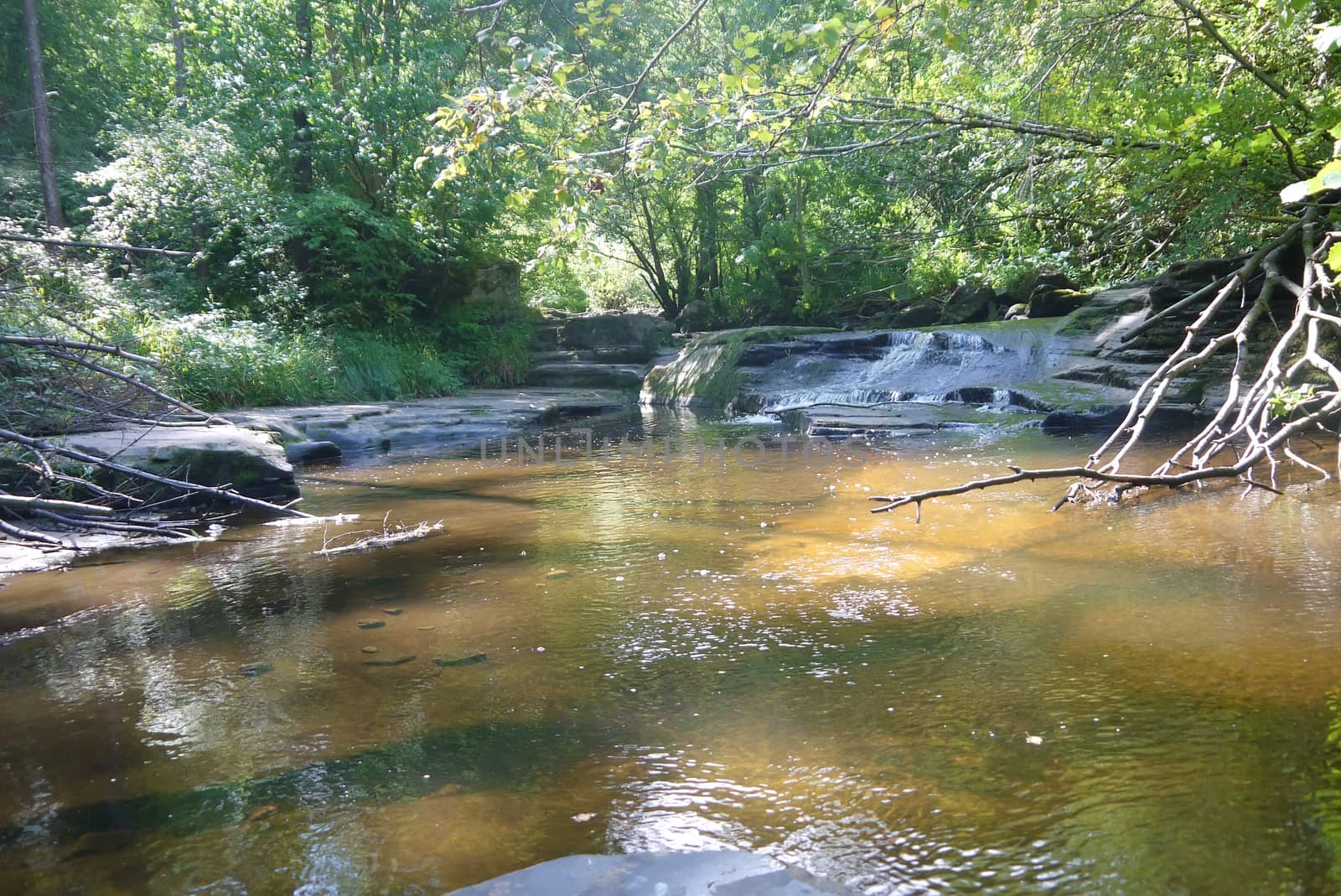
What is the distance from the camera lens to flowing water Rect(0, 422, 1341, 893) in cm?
181

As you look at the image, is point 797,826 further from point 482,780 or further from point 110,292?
point 110,292

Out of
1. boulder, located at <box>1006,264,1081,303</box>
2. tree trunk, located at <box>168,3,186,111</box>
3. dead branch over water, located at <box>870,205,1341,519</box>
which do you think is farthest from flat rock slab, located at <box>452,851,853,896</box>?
tree trunk, located at <box>168,3,186,111</box>

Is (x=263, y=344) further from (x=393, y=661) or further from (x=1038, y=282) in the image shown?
(x=1038, y=282)

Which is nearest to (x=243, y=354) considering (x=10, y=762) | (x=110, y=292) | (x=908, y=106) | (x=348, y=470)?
(x=110, y=292)

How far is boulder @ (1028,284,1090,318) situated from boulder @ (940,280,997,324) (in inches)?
82.5

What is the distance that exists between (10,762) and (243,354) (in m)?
9.31

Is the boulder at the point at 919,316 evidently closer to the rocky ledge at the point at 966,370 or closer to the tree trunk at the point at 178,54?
the rocky ledge at the point at 966,370

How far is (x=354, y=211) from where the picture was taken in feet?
45.2

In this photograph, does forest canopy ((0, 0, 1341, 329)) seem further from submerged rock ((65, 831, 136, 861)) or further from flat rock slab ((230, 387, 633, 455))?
submerged rock ((65, 831, 136, 861))

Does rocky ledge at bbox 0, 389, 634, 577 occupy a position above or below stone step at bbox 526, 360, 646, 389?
below

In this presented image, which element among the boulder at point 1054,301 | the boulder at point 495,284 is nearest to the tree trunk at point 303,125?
the boulder at point 495,284

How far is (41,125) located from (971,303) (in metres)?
15.3

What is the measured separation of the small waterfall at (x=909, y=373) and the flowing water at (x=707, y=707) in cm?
607

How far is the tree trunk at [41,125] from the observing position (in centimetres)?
1262
